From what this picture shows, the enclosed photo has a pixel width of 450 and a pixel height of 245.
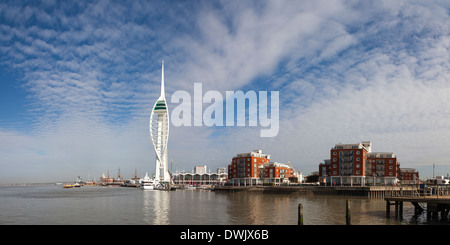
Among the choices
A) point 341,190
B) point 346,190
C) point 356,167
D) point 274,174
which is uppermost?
point 356,167

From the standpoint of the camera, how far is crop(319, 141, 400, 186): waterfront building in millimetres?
110750

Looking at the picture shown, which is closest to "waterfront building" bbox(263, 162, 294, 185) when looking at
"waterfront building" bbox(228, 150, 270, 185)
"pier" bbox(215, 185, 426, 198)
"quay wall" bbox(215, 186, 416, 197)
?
"waterfront building" bbox(228, 150, 270, 185)

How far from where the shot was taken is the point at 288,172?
16088cm

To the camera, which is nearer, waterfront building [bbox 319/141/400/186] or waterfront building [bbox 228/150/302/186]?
waterfront building [bbox 319/141/400/186]

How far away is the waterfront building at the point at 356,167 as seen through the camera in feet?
363

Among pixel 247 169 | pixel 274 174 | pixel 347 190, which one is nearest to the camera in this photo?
pixel 347 190

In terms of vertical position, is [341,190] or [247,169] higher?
[247,169]

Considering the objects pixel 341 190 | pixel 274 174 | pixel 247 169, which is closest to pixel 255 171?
pixel 247 169

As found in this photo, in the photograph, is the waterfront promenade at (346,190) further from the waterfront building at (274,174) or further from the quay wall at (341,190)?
the waterfront building at (274,174)

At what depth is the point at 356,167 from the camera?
111 m

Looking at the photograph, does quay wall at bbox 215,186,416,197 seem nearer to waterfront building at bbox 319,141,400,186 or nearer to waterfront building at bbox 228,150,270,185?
waterfront building at bbox 319,141,400,186

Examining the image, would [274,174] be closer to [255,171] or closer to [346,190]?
[255,171]
